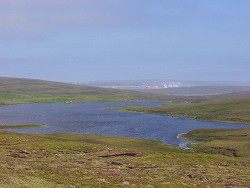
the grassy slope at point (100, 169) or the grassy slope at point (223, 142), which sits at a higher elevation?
the grassy slope at point (100, 169)

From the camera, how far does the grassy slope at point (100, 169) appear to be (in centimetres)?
3874

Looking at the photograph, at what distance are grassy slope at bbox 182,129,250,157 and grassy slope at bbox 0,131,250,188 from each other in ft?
117

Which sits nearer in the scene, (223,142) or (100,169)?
(100,169)

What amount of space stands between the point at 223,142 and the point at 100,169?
85902 millimetres

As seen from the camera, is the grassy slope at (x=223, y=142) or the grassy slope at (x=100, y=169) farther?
the grassy slope at (x=223, y=142)

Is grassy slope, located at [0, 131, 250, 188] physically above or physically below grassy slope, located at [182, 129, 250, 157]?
above

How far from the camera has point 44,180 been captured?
3678 centimetres

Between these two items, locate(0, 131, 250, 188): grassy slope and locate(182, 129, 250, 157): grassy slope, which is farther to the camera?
locate(182, 129, 250, 157): grassy slope

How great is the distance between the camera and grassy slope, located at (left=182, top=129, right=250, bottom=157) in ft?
366

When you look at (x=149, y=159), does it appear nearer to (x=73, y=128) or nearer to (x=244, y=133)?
(x=244, y=133)

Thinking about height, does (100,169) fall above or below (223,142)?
above

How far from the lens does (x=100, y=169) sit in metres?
51.6

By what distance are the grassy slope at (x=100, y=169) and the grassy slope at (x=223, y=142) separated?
3577cm

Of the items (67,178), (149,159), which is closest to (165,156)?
(149,159)
